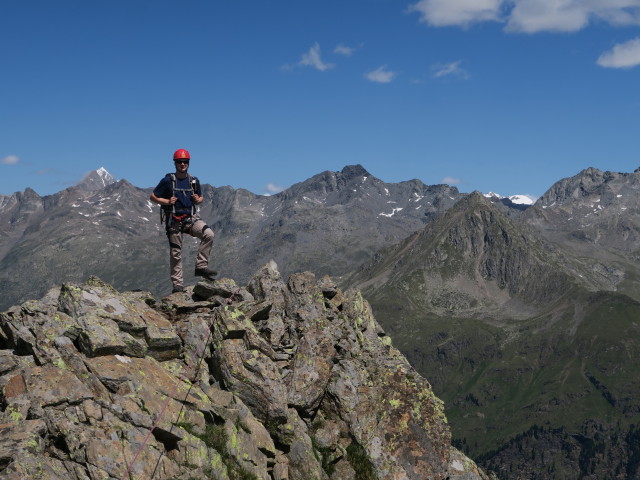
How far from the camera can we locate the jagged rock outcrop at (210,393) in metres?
18.6

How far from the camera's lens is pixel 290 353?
29.1 metres

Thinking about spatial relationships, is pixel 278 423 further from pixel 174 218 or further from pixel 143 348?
pixel 174 218

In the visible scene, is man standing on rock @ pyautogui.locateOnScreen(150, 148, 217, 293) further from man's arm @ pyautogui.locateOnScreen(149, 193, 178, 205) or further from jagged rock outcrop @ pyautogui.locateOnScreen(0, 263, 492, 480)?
jagged rock outcrop @ pyautogui.locateOnScreen(0, 263, 492, 480)

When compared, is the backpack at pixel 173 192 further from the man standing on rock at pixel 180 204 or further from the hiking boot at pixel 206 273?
the hiking boot at pixel 206 273

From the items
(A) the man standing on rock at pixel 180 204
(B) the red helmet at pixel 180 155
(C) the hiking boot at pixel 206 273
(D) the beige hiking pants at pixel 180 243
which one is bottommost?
(C) the hiking boot at pixel 206 273

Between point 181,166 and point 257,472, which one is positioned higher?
point 181,166

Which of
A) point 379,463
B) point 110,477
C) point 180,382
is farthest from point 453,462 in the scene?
point 110,477

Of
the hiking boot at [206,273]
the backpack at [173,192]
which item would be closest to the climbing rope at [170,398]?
the hiking boot at [206,273]

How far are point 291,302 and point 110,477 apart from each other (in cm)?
1709

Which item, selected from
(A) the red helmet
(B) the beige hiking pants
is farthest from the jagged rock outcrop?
(A) the red helmet

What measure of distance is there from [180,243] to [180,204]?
255 centimetres

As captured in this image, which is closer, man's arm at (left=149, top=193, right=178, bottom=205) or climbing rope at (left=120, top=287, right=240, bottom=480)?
climbing rope at (left=120, top=287, right=240, bottom=480)

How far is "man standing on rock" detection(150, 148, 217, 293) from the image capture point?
98.4 ft

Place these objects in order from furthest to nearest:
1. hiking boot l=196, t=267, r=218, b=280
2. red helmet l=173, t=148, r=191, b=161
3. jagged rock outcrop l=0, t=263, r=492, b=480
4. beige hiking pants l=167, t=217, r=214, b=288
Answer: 1. hiking boot l=196, t=267, r=218, b=280
2. beige hiking pants l=167, t=217, r=214, b=288
3. red helmet l=173, t=148, r=191, b=161
4. jagged rock outcrop l=0, t=263, r=492, b=480
